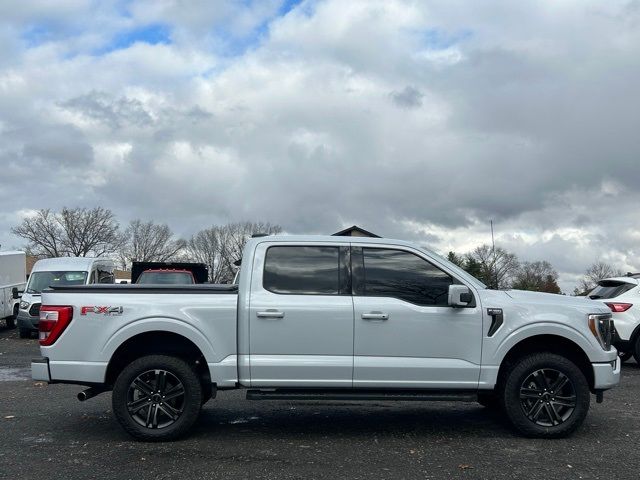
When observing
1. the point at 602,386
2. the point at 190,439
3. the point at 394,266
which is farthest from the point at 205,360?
the point at 602,386

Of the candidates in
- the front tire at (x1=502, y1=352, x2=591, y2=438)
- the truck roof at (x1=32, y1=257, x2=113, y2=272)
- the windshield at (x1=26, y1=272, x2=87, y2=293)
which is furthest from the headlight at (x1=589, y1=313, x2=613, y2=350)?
the truck roof at (x1=32, y1=257, x2=113, y2=272)

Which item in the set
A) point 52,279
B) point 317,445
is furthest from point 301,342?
point 52,279

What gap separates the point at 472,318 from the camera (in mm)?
6328

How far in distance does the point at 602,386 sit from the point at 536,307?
1.01 m

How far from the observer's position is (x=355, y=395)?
6246 millimetres

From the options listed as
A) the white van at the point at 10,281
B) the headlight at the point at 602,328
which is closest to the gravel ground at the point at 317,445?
the headlight at the point at 602,328

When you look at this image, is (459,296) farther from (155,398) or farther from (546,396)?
(155,398)

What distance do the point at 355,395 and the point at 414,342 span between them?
2.47ft

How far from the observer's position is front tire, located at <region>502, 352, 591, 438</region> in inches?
249

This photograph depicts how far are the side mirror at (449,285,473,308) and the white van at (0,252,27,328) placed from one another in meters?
17.0

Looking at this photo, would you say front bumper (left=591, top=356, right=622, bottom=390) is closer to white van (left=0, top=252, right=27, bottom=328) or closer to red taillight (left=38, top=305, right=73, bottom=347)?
red taillight (left=38, top=305, right=73, bottom=347)

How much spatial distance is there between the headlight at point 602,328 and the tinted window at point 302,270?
8.26ft

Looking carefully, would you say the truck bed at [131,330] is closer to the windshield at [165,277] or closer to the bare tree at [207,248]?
the windshield at [165,277]

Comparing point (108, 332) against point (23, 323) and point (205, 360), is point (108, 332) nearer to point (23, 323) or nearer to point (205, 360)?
point (205, 360)
